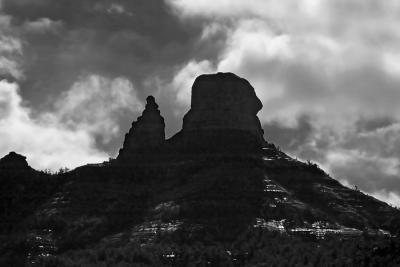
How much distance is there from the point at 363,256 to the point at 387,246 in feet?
21.5

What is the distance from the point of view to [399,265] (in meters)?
180

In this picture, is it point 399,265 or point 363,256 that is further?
point 363,256

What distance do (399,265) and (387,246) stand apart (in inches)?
496

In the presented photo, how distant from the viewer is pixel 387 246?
19275 centimetres

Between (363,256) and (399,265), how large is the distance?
18.2 m

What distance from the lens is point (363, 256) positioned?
198250mm

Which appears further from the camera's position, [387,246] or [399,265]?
[387,246]
